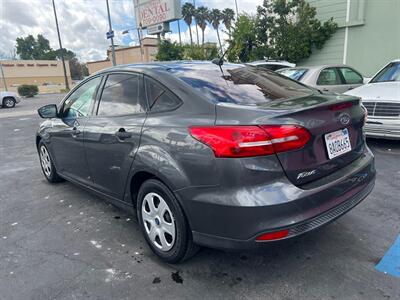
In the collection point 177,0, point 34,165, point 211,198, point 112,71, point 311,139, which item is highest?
point 177,0

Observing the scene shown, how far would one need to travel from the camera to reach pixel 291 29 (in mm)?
15016

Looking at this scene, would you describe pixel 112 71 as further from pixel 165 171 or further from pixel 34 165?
pixel 34 165

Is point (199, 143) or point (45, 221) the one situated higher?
point (199, 143)

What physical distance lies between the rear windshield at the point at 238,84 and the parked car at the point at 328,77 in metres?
4.57

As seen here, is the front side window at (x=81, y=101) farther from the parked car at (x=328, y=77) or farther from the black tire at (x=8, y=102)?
the black tire at (x=8, y=102)

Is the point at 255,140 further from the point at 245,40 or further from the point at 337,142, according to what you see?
the point at 245,40

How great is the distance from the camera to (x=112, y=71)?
3432 millimetres

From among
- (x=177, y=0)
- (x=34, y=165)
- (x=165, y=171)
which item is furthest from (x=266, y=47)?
(x=165, y=171)

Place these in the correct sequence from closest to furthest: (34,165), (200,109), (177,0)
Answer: (200,109), (34,165), (177,0)

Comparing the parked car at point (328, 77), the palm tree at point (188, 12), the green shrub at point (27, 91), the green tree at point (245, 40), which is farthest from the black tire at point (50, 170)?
the palm tree at point (188, 12)

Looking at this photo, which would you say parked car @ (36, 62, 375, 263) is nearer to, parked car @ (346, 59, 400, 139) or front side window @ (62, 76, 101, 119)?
front side window @ (62, 76, 101, 119)

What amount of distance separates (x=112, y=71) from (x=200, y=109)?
1.47m

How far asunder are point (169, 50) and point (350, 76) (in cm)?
1597

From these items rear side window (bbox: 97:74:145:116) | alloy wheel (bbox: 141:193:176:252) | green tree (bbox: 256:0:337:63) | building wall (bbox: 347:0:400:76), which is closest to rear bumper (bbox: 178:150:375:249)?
alloy wheel (bbox: 141:193:176:252)
